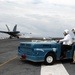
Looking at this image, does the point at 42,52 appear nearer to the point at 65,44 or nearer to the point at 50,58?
the point at 50,58

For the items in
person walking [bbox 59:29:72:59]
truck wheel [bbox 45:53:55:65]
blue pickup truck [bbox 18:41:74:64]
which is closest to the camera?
blue pickup truck [bbox 18:41:74:64]

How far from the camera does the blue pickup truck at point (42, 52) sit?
40.9 feet

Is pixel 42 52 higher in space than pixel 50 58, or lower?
higher

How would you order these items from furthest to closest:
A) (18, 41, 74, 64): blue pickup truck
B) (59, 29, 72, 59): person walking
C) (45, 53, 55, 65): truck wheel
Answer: (59, 29, 72, 59): person walking < (45, 53, 55, 65): truck wheel < (18, 41, 74, 64): blue pickup truck

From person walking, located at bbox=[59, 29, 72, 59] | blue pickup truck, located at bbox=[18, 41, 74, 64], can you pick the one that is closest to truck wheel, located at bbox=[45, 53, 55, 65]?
blue pickup truck, located at bbox=[18, 41, 74, 64]

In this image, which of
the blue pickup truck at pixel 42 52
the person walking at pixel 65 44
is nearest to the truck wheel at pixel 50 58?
the blue pickup truck at pixel 42 52

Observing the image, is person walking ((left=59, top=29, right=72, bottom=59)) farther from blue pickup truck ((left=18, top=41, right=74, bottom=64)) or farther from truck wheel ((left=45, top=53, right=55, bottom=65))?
truck wheel ((left=45, top=53, right=55, bottom=65))

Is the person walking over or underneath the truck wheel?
over

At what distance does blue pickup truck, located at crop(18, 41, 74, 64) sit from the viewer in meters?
12.5

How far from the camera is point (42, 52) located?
12508 mm

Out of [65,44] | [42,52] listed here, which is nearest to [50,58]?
[42,52]

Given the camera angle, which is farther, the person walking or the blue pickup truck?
the person walking

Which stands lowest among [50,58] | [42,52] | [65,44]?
[50,58]

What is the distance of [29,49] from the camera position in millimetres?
12898
